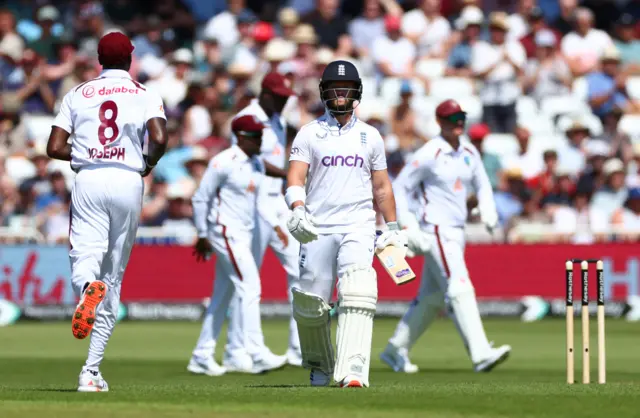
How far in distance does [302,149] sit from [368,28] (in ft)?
54.6

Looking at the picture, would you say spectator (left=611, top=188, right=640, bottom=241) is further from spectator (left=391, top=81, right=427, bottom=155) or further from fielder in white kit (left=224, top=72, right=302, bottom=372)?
fielder in white kit (left=224, top=72, right=302, bottom=372)

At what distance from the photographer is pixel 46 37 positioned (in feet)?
86.9

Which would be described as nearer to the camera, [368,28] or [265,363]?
[265,363]

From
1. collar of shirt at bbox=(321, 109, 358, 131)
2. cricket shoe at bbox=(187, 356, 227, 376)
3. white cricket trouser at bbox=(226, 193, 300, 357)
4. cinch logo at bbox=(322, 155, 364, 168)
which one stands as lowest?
cricket shoe at bbox=(187, 356, 227, 376)

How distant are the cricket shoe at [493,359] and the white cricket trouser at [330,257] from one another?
10.9 ft

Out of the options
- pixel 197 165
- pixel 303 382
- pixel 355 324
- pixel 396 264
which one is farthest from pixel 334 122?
pixel 197 165

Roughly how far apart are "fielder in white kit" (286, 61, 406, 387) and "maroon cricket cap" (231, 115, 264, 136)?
135 inches

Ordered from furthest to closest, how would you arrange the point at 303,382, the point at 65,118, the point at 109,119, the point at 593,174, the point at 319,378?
the point at 593,174 < the point at 303,382 < the point at 319,378 < the point at 65,118 < the point at 109,119

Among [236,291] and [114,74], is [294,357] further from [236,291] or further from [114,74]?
[114,74]

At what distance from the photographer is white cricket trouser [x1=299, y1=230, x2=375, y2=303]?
10305mm

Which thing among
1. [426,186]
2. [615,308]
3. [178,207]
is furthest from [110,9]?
[426,186]

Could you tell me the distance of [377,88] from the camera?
25938mm

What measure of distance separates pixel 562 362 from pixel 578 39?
1295 centimetres

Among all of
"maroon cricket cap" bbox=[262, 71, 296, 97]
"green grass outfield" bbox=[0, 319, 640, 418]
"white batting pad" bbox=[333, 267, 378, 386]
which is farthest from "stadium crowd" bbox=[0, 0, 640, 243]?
"white batting pad" bbox=[333, 267, 378, 386]
